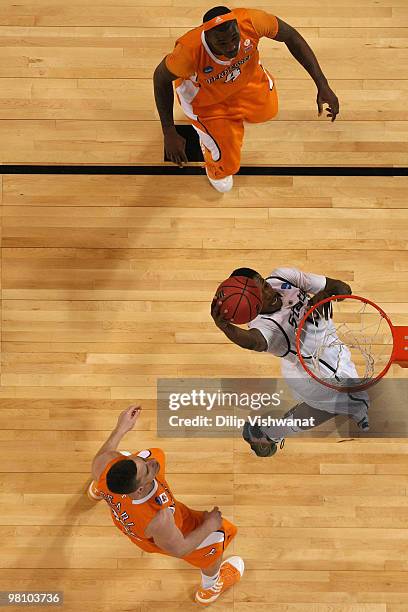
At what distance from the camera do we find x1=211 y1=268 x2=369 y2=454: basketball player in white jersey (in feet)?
10.8

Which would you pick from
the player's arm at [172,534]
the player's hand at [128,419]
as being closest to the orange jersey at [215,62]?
the player's hand at [128,419]

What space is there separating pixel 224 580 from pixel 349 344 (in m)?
1.56

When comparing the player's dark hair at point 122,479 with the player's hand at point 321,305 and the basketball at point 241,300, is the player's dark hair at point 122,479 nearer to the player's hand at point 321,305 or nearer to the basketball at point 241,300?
the basketball at point 241,300

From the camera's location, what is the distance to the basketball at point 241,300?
10.3ft

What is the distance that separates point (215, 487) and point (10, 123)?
103 inches

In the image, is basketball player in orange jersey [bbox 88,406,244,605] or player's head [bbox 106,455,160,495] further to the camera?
basketball player in orange jersey [bbox 88,406,244,605]

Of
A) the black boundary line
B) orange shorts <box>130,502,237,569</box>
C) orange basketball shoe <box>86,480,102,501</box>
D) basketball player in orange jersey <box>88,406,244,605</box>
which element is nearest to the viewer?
basketball player in orange jersey <box>88,406,244,605</box>

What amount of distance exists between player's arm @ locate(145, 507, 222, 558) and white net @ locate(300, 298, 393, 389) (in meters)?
1.01

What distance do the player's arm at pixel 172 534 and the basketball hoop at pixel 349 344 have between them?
1.00 m

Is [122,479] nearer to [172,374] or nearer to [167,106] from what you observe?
[172,374]

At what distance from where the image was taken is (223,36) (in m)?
3.18

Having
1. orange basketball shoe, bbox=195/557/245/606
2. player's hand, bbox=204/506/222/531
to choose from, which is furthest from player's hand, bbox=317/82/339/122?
orange basketball shoe, bbox=195/557/245/606

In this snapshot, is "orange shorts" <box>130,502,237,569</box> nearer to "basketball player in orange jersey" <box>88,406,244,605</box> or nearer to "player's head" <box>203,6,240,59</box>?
"basketball player in orange jersey" <box>88,406,244,605</box>

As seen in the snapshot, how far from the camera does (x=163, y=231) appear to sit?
4.25 meters
